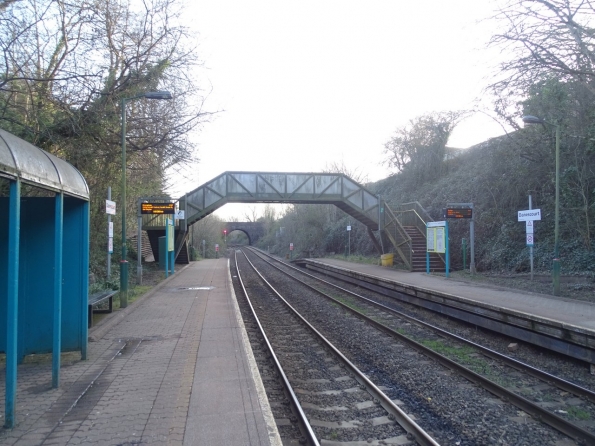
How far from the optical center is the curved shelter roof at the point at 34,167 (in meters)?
4.54

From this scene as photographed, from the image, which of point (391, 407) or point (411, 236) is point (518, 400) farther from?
point (411, 236)

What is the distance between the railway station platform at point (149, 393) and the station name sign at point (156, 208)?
35.0 feet

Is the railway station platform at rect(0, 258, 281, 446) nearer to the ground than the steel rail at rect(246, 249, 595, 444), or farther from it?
farther from it

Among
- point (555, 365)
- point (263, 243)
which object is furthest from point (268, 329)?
point (263, 243)

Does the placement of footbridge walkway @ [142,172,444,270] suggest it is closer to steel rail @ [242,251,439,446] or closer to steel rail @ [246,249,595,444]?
steel rail @ [246,249,595,444]

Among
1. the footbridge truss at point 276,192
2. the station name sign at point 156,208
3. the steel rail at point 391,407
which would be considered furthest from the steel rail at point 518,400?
the footbridge truss at point 276,192

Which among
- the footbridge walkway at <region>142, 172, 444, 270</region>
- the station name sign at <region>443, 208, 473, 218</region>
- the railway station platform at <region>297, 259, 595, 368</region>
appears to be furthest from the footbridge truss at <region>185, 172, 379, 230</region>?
the railway station platform at <region>297, 259, 595, 368</region>

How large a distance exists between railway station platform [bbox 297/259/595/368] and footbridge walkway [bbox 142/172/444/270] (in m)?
9.24

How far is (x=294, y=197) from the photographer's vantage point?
88.3 ft

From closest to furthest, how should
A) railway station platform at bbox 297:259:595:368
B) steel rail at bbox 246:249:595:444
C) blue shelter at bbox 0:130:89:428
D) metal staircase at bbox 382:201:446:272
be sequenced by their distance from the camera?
1. steel rail at bbox 246:249:595:444
2. blue shelter at bbox 0:130:89:428
3. railway station platform at bbox 297:259:595:368
4. metal staircase at bbox 382:201:446:272

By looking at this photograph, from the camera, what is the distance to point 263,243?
88688 mm

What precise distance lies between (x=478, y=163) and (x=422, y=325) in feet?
64.4

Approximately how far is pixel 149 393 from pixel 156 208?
50.7ft

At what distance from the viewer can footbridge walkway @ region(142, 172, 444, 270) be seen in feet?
86.1
